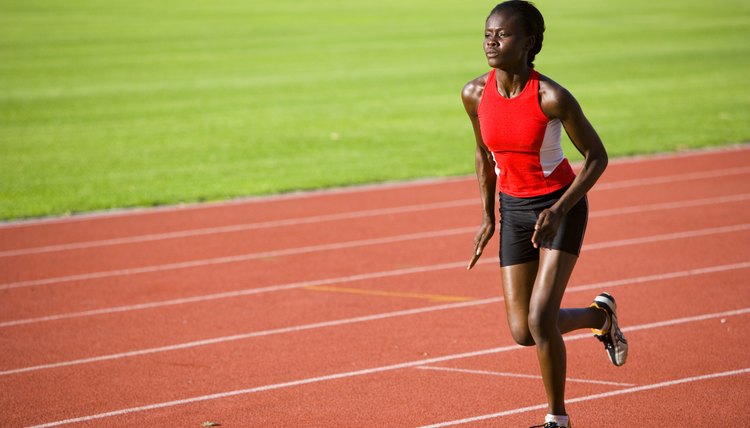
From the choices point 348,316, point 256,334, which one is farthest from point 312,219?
point 256,334

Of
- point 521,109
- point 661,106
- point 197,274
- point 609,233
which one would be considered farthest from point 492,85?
point 661,106

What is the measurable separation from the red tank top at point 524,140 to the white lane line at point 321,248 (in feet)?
15.8

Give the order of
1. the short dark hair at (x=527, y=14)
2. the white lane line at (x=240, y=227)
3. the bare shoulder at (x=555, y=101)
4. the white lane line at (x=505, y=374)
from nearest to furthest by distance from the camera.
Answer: the bare shoulder at (x=555, y=101), the short dark hair at (x=527, y=14), the white lane line at (x=505, y=374), the white lane line at (x=240, y=227)

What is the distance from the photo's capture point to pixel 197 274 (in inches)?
375

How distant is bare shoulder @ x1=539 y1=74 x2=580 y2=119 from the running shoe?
1.24 metres

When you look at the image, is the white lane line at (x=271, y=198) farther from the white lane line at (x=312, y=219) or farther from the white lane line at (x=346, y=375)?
the white lane line at (x=346, y=375)

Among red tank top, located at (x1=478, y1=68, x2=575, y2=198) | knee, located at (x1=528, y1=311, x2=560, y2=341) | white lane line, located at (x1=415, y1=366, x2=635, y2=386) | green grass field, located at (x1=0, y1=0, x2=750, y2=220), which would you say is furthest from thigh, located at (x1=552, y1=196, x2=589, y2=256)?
green grass field, located at (x1=0, y1=0, x2=750, y2=220)

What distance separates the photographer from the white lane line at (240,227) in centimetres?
1067

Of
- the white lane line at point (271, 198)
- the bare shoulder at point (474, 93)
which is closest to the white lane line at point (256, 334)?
the bare shoulder at point (474, 93)

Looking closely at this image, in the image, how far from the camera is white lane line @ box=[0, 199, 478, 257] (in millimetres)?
10672

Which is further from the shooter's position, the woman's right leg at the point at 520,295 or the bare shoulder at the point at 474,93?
the bare shoulder at the point at 474,93

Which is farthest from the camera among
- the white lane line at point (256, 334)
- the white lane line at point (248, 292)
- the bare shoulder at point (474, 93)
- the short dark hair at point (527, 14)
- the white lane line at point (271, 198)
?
the white lane line at point (271, 198)

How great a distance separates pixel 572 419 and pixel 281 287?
3.68 metres

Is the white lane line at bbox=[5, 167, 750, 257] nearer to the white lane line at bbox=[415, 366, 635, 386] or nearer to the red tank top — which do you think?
the white lane line at bbox=[415, 366, 635, 386]
